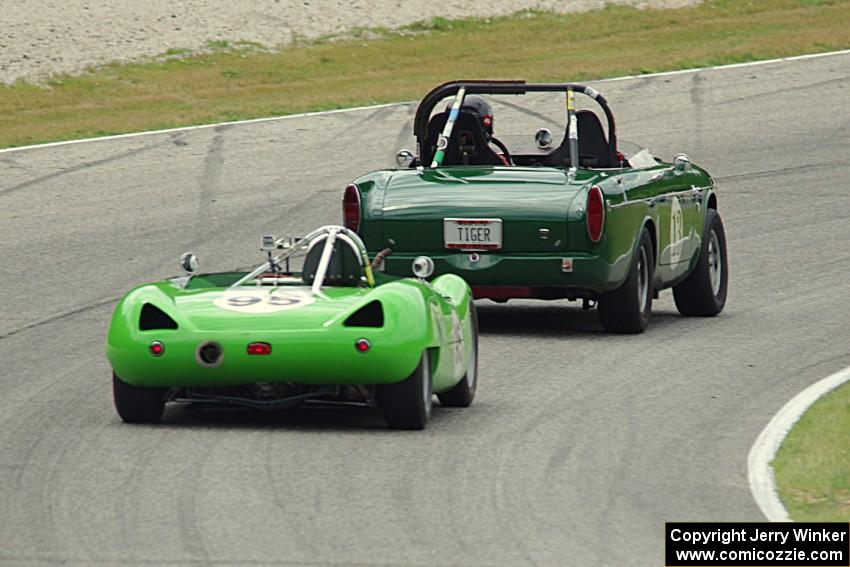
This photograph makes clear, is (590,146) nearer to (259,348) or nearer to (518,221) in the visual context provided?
(518,221)

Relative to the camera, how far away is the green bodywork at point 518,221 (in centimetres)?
1194

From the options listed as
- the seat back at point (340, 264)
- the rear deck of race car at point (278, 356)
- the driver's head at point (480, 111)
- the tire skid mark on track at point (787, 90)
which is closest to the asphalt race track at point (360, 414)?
the rear deck of race car at point (278, 356)

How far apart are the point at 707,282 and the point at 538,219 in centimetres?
207

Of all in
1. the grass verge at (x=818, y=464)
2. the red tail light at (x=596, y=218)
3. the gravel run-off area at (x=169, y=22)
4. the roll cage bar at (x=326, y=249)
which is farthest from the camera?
the gravel run-off area at (x=169, y=22)

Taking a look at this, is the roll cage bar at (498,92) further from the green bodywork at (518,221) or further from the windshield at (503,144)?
the green bodywork at (518,221)

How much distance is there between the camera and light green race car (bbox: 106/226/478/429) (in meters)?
8.83

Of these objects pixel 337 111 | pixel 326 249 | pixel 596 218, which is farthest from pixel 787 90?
pixel 326 249

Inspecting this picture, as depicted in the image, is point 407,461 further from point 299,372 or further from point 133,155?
point 133,155

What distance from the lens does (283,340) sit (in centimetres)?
883

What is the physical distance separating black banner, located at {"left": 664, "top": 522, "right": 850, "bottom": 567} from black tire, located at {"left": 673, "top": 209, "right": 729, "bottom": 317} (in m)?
6.26

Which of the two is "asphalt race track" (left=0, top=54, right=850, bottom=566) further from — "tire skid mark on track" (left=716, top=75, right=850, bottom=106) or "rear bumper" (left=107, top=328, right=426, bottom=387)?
"tire skid mark on track" (left=716, top=75, right=850, bottom=106)

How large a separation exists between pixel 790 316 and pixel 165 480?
646 centimetres

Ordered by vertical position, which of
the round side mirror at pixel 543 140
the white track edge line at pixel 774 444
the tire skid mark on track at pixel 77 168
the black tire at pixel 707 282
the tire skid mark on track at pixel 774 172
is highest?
the round side mirror at pixel 543 140

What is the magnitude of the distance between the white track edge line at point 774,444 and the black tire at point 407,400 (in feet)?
4.91
